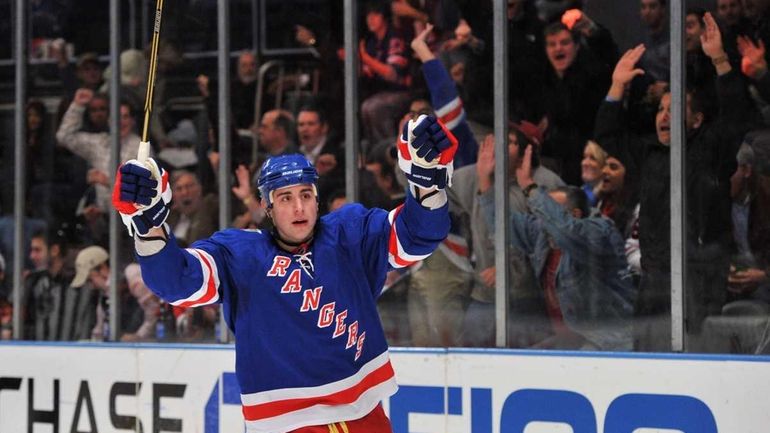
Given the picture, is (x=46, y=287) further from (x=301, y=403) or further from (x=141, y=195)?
(x=141, y=195)

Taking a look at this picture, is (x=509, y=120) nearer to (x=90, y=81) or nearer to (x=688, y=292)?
(x=688, y=292)

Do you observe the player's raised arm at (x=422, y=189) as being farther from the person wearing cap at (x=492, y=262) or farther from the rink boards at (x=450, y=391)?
the person wearing cap at (x=492, y=262)

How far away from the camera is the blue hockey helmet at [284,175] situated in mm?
3842

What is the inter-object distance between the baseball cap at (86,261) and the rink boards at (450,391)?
41cm

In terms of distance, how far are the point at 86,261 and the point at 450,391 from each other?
7.56ft

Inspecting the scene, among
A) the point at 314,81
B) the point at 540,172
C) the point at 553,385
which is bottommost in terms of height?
the point at 553,385

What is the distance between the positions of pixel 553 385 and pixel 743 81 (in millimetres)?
1280

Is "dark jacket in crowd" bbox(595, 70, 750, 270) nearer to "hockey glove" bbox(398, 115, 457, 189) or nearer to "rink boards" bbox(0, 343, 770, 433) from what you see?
"rink boards" bbox(0, 343, 770, 433)

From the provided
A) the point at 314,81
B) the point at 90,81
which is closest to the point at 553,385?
the point at 314,81

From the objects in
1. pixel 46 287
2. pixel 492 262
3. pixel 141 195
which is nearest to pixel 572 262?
pixel 492 262

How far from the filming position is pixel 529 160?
215 inches

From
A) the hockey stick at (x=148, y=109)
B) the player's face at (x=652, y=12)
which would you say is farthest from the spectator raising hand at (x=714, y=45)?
the hockey stick at (x=148, y=109)

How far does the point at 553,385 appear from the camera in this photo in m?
5.09

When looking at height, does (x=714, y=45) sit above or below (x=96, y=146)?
above
